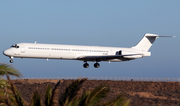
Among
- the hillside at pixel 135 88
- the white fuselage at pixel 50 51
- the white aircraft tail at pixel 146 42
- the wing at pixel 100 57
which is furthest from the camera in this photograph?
the white aircraft tail at pixel 146 42

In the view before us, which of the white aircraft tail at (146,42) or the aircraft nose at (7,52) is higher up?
the aircraft nose at (7,52)

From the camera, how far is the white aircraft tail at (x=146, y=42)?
48188 mm

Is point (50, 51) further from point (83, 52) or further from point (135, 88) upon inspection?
point (135, 88)

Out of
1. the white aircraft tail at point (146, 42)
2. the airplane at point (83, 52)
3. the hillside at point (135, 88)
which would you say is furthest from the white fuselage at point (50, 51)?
the white aircraft tail at point (146, 42)

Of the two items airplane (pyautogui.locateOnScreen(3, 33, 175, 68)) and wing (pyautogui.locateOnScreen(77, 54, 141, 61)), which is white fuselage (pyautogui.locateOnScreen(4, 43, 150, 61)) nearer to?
airplane (pyautogui.locateOnScreen(3, 33, 175, 68))

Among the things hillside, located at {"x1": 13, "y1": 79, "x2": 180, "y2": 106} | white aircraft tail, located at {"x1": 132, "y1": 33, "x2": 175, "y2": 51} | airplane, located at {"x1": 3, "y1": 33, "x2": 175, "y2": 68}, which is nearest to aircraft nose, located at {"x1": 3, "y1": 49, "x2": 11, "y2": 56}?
airplane, located at {"x1": 3, "y1": 33, "x2": 175, "y2": 68}

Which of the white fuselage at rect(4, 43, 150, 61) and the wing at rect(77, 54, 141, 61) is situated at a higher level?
the white fuselage at rect(4, 43, 150, 61)

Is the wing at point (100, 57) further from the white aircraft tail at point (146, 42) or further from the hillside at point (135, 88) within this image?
the white aircraft tail at point (146, 42)

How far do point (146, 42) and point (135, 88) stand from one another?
8452mm

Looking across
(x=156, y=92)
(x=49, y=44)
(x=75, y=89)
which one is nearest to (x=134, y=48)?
(x=156, y=92)

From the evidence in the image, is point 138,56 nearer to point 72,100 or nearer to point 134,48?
point 134,48

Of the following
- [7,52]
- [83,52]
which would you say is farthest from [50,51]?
[7,52]

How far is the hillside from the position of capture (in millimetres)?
37562

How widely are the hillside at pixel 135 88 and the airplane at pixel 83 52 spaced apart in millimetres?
3856
